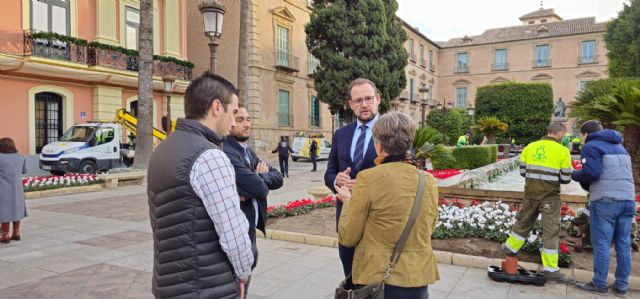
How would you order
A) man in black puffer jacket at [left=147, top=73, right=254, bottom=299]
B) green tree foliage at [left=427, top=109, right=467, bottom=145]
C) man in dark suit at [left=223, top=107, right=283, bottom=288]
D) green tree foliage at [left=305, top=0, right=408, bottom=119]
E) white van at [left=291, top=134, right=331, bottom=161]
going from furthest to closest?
green tree foliage at [left=427, top=109, right=467, bottom=145] < white van at [left=291, top=134, right=331, bottom=161] < green tree foliage at [left=305, top=0, right=408, bottom=119] < man in dark suit at [left=223, top=107, right=283, bottom=288] < man in black puffer jacket at [left=147, top=73, right=254, bottom=299]

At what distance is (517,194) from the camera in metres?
7.38

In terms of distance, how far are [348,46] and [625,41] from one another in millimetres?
16400

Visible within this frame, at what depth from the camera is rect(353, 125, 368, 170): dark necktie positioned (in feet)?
10.4

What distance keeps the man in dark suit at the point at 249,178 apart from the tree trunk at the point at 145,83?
13.2m

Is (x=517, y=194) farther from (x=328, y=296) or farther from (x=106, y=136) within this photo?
(x=106, y=136)

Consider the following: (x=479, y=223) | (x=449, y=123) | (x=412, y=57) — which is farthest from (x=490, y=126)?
(x=412, y=57)

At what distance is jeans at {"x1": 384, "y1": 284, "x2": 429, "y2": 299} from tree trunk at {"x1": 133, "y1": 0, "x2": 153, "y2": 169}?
14.3 meters

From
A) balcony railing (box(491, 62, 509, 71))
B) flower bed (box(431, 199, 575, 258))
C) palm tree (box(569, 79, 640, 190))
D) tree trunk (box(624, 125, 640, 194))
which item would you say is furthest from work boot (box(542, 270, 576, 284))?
balcony railing (box(491, 62, 509, 71))

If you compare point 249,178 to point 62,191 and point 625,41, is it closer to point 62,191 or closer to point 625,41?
point 62,191

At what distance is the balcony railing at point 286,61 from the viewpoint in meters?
27.6

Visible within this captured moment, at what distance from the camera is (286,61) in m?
28.4

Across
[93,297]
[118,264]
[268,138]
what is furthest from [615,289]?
[268,138]

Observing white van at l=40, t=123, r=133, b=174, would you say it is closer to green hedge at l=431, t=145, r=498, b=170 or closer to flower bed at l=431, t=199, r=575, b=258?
green hedge at l=431, t=145, r=498, b=170

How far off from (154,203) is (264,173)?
3.52 feet
